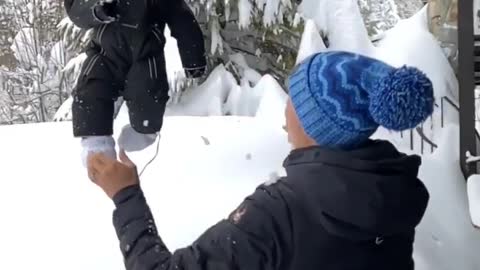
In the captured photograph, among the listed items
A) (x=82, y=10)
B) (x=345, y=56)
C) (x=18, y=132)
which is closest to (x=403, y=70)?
(x=345, y=56)

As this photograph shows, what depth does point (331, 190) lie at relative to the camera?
1603 millimetres

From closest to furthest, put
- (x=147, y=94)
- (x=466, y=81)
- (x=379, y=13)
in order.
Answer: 1. (x=147, y=94)
2. (x=466, y=81)
3. (x=379, y=13)

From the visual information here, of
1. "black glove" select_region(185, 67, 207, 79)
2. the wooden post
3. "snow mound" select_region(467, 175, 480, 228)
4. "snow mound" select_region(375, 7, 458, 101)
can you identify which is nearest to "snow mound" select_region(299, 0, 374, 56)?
"snow mound" select_region(375, 7, 458, 101)

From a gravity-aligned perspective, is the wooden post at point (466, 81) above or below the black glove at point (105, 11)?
below

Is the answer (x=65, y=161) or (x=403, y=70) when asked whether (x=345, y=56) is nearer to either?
(x=403, y=70)

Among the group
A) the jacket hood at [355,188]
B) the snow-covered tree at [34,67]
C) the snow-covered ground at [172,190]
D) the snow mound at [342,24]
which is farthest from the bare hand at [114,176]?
the snow-covered tree at [34,67]

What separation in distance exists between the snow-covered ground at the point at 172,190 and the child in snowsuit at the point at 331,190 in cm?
168

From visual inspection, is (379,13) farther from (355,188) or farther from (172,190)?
(355,188)

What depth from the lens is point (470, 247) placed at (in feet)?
12.2

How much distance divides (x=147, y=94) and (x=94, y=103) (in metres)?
0.23

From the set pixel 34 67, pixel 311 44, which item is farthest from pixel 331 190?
pixel 34 67

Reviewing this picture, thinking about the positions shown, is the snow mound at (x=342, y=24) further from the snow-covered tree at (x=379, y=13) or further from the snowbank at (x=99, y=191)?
the snow-covered tree at (x=379, y=13)

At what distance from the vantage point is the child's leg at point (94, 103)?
9.91 feet

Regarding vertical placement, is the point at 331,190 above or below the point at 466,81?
above
